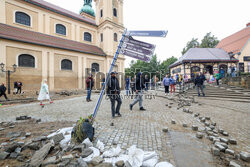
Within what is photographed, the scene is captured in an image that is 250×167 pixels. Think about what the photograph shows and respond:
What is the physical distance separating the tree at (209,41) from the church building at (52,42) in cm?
2370

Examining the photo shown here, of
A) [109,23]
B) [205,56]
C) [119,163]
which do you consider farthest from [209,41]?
[119,163]

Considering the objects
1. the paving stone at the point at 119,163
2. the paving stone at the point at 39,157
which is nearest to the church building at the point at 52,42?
the paving stone at the point at 39,157

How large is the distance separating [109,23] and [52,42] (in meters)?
11.7

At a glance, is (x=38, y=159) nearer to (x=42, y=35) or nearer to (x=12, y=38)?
(x=12, y=38)

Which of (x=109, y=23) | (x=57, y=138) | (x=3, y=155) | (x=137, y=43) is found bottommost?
(x=3, y=155)

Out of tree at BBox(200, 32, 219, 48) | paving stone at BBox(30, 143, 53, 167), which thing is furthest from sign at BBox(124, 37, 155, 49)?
tree at BBox(200, 32, 219, 48)

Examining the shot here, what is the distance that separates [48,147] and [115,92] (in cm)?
288

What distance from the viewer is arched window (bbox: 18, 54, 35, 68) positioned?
50.4 ft

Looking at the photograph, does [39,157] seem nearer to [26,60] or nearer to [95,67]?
[26,60]

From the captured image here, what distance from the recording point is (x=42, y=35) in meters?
18.8

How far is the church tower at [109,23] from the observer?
2412cm

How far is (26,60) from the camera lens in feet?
51.8

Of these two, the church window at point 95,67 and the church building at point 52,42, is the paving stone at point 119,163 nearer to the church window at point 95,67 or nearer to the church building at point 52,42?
the church building at point 52,42

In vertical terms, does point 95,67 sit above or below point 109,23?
below
